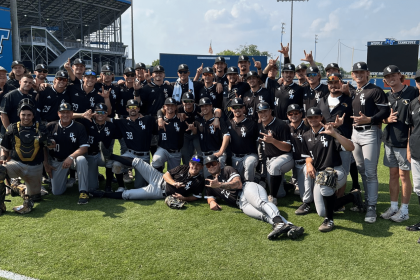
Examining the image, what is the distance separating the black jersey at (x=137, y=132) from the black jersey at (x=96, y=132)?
0.22 meters

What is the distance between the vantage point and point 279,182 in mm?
6379

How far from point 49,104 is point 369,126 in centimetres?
651

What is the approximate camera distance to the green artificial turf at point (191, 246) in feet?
12.9

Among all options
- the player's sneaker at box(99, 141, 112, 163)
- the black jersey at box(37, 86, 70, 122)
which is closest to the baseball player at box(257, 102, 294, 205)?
the player's sneaker at box(99, 141, 112, 163)

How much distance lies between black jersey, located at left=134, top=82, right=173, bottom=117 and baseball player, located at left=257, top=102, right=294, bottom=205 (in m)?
2.75

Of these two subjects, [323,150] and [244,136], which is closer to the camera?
[323,150]

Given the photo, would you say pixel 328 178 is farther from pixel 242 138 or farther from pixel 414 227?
pixel 242 138

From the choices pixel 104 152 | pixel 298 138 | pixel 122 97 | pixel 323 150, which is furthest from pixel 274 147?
pixel 122 97

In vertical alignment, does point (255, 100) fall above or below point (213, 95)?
below

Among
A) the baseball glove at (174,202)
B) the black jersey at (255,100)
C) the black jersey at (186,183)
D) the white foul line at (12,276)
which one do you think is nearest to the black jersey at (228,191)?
the black jersey at (186,183)

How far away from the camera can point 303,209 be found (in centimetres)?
592

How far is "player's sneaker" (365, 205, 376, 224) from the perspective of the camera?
544 cm

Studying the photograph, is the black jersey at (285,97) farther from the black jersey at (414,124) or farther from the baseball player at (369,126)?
the black jersey at (414,124)

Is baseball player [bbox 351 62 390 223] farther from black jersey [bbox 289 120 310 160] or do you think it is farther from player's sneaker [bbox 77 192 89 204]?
player's sneaker [bbox 77 192 89 204]
